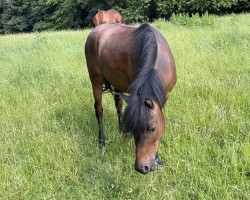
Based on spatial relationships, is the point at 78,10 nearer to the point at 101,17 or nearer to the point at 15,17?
the point at 15,17

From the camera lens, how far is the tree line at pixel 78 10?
21.9m

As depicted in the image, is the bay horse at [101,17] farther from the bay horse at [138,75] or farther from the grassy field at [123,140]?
the bay horse at [138,75]

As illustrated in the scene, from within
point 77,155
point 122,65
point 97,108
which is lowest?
point 77,155

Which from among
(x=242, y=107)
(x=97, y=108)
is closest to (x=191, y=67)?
(x=242, y=107)

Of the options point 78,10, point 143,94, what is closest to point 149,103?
point 143,94

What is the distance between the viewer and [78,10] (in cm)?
2934

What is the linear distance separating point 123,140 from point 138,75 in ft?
3.08

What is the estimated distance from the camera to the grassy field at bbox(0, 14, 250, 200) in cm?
254

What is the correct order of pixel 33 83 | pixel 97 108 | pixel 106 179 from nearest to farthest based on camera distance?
pixel 106 179, pixel 97 108, pixel 33 83

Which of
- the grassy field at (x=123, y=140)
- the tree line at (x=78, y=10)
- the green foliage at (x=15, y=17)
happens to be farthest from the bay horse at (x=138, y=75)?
the green foliage at (x=15, y=17)

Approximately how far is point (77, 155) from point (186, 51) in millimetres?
4016

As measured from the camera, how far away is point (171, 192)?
2.38 m

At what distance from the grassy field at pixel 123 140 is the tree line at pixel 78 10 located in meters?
16.8

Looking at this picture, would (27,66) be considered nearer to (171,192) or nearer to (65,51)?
(65,51)
